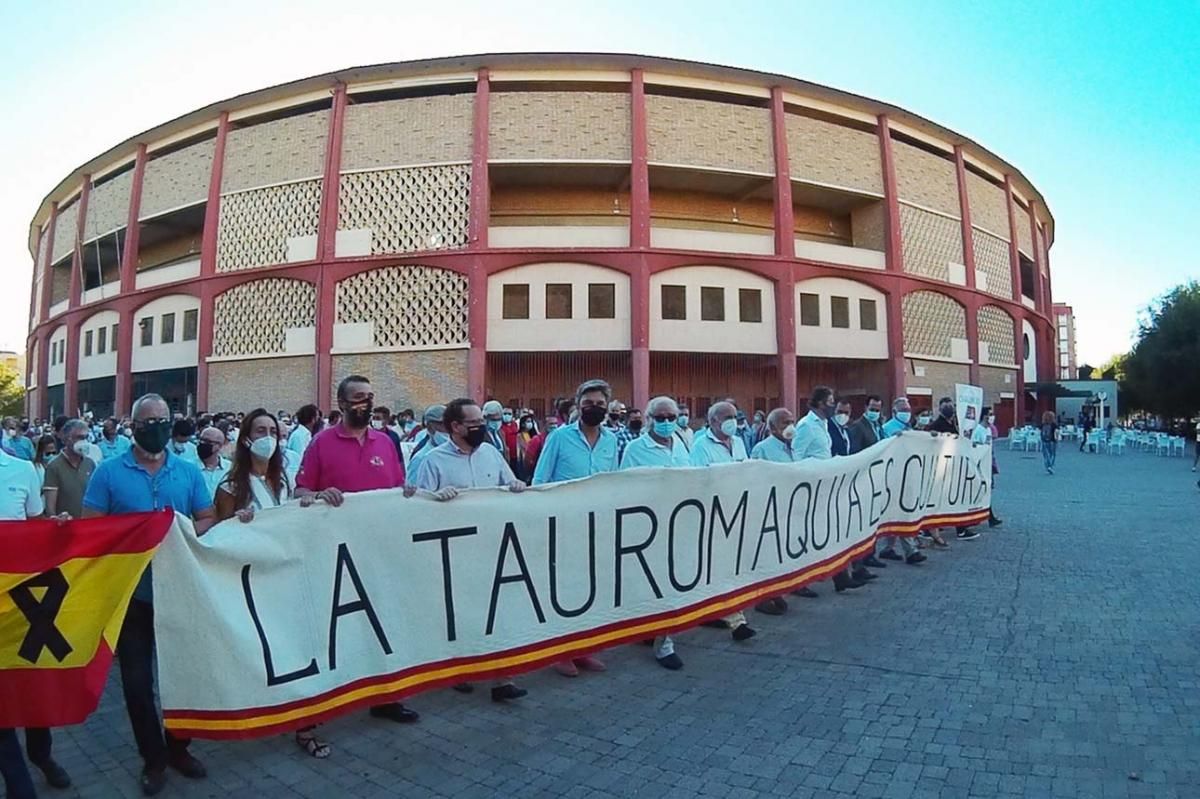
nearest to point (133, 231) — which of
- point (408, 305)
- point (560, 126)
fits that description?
point (408, 305)

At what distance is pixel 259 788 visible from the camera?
332cm

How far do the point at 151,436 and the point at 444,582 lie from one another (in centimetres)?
165

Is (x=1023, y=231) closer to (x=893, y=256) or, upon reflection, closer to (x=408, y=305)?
(x=893, y=256)

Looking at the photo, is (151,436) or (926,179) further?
(926,179)

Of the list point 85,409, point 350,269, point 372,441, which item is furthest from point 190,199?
point 372,441

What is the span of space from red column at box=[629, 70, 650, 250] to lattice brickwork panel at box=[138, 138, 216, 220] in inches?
685

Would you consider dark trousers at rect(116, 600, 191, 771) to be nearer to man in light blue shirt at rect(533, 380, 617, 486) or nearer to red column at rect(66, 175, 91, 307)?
man in light blue shirt at rect(533, 380, 617, 486)

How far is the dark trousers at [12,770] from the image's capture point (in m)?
3.00

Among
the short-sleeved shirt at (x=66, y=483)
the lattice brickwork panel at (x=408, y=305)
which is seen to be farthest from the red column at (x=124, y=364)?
the short-sleeved shirt at (x=66, y=483)

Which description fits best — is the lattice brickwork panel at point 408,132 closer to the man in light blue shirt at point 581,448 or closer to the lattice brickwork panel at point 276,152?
the lattice brickwork panel at point 276,152

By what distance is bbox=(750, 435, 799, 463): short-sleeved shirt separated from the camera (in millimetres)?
6699

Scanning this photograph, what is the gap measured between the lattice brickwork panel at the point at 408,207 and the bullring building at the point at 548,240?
0.24 feet

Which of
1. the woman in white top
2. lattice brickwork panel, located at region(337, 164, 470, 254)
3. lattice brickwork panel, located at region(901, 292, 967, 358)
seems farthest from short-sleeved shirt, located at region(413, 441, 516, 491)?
lattice brickwork panel, located at region(901, 292, 967, 358)

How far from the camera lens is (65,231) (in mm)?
37375
